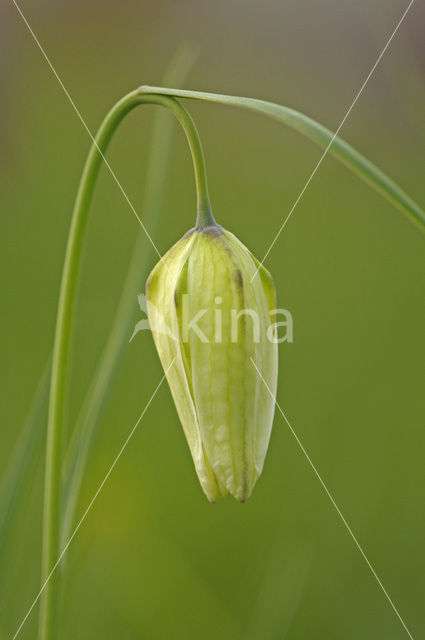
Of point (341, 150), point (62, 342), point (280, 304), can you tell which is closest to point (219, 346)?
point (62, 342)

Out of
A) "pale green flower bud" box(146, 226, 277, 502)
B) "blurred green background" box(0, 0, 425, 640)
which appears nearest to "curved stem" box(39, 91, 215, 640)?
"pale green flower bud" box(146, 226, 277, 502)

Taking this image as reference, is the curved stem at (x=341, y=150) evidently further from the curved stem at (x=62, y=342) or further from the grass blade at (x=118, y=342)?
the grass blade at (x=118, y=342)

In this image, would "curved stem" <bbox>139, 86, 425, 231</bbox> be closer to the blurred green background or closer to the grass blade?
the grass blade

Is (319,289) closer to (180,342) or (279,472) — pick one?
(279,472)

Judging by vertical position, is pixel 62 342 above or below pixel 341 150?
below

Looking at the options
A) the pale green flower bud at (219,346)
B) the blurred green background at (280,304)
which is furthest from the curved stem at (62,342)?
the blurred green background at (280,304)

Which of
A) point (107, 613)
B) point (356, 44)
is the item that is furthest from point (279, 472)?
point (356, 44)

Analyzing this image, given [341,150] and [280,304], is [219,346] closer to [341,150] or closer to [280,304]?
[341,150]
